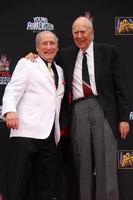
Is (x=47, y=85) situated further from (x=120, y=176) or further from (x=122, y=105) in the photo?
(x=120, y=176)

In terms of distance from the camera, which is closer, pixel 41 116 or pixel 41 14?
pixel 41 116

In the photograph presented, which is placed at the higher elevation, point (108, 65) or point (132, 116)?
point (108, 65)

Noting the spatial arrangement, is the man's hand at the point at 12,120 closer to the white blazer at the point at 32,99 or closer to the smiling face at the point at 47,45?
the white blazer at the point at 32,99

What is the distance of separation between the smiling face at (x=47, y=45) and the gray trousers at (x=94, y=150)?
14.7 inches

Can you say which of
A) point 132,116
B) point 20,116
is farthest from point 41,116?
point 132,116

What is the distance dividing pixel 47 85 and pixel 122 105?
53 centimetres

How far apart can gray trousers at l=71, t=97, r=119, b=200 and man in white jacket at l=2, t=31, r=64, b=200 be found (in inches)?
6.4

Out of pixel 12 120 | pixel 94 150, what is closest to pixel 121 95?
pixel 94 150

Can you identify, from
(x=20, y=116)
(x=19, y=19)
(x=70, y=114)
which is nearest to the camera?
(x=20, y=116)

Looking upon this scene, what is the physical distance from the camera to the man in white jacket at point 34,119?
2514mm

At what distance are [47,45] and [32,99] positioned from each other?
37cm

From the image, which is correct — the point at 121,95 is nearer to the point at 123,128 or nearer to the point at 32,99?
the point at 123,128

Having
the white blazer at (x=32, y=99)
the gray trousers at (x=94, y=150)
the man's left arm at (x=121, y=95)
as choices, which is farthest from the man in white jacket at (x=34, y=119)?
the man's left arm at (x=121, y=95)

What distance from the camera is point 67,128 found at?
9.08 feet
